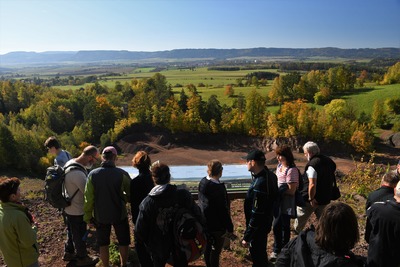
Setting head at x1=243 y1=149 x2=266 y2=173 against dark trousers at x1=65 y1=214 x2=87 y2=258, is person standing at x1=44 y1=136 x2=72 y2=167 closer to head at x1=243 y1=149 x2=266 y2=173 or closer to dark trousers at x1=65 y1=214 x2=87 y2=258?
dark trousers at x1=65 y1=214 x2=87 y2=258

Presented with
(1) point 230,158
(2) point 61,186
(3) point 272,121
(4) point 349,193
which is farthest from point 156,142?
(2) point 61,186

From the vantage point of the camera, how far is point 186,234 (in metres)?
3.93

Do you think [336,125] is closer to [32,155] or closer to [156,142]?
[156,142]

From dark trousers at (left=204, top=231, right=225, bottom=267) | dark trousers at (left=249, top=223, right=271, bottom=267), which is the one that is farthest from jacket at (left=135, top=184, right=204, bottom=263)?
dark trousers at (left=249, top=223, right=271, bottom=267)

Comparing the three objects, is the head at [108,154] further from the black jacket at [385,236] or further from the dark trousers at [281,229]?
the black jacket at [385,236]

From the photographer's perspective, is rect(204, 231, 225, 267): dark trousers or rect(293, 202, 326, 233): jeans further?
rect(293, 202, 326, 233): jeans

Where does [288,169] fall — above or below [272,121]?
above

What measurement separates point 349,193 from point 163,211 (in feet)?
25.2

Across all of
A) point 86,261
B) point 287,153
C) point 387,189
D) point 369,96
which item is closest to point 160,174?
point 287,153

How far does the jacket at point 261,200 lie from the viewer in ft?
15.3

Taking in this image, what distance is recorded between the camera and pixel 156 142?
151 ft

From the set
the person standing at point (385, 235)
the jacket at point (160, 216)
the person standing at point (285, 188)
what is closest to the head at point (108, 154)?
the jacket at point (160, 216)

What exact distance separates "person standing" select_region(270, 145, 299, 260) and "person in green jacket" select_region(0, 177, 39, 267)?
3817mm

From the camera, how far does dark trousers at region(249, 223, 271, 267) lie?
190 inches
